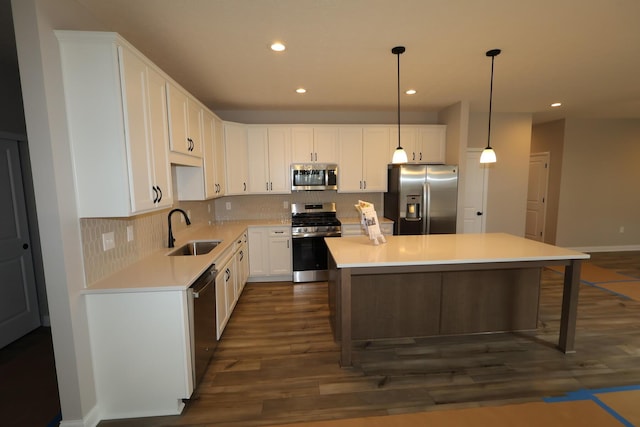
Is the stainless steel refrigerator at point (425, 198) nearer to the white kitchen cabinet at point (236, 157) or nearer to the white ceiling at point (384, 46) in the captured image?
the white ceiling at point (384, 46)

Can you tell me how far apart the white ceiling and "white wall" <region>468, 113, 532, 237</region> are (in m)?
0.82

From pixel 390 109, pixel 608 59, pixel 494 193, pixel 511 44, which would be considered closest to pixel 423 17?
pixel 511 44

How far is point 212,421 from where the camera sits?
193cm

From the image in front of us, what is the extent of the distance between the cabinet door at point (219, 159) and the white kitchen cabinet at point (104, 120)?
6.24 feet

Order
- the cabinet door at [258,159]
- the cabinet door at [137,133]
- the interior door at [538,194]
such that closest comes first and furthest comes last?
the cabinet door at [137,133], the cabinet door at [258,159], the interior door at [538,194]

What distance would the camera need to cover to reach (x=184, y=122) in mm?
2783

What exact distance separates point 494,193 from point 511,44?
10.6 ft

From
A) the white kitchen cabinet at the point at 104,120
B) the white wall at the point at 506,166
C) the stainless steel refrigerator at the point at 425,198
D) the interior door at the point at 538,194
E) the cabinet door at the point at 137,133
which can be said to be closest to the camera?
the white kitchen cabinet at the point at 104,120

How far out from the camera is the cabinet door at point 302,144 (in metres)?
4.61

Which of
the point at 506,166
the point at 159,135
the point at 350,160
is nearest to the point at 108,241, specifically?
the point at 159,135

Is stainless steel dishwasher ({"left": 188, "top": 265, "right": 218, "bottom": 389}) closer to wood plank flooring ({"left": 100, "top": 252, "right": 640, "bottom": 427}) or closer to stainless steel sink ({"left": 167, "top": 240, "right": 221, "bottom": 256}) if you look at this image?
wood plank flooring ({"left": 100, "top": 252, "right": 640, "bottom": 427})

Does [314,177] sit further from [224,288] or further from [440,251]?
[440,251]

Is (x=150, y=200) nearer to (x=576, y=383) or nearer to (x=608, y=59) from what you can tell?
(x=576, y=383)

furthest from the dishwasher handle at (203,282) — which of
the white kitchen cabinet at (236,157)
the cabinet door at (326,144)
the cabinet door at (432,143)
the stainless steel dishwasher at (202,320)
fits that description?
the cabinet door at (432,143)
